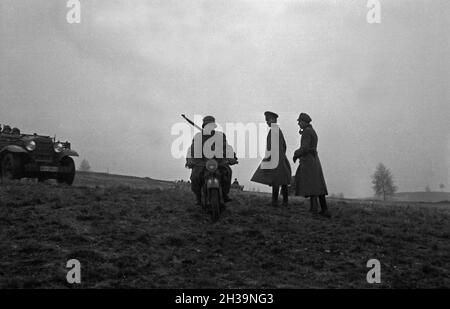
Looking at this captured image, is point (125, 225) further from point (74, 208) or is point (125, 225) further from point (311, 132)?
point (311, 132)

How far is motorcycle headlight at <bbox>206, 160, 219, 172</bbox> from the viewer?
877 centimetres

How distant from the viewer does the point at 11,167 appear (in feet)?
47.1

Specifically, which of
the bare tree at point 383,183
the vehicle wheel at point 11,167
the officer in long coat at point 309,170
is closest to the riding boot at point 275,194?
the officer in long coat at point 309,170

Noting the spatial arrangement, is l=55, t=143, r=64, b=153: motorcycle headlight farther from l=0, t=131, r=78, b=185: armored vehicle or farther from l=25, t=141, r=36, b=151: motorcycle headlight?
l=25, t=141, r=36, b=151: motorcycle headlight

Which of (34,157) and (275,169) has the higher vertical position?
(34,157)

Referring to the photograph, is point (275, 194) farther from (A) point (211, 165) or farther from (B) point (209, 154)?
(A) point (211, 165)

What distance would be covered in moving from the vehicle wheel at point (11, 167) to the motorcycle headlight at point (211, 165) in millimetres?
8663

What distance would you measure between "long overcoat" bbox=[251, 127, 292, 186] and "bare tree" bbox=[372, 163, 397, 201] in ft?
255

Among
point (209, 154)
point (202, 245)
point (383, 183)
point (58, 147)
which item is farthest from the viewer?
point (383, 183)

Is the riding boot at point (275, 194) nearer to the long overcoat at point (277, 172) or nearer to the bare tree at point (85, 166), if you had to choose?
the long overcoat at point (277, 172)

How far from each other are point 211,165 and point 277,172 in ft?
8.32

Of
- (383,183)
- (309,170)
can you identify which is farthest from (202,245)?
(383,183)

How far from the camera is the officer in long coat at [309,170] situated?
988cm
